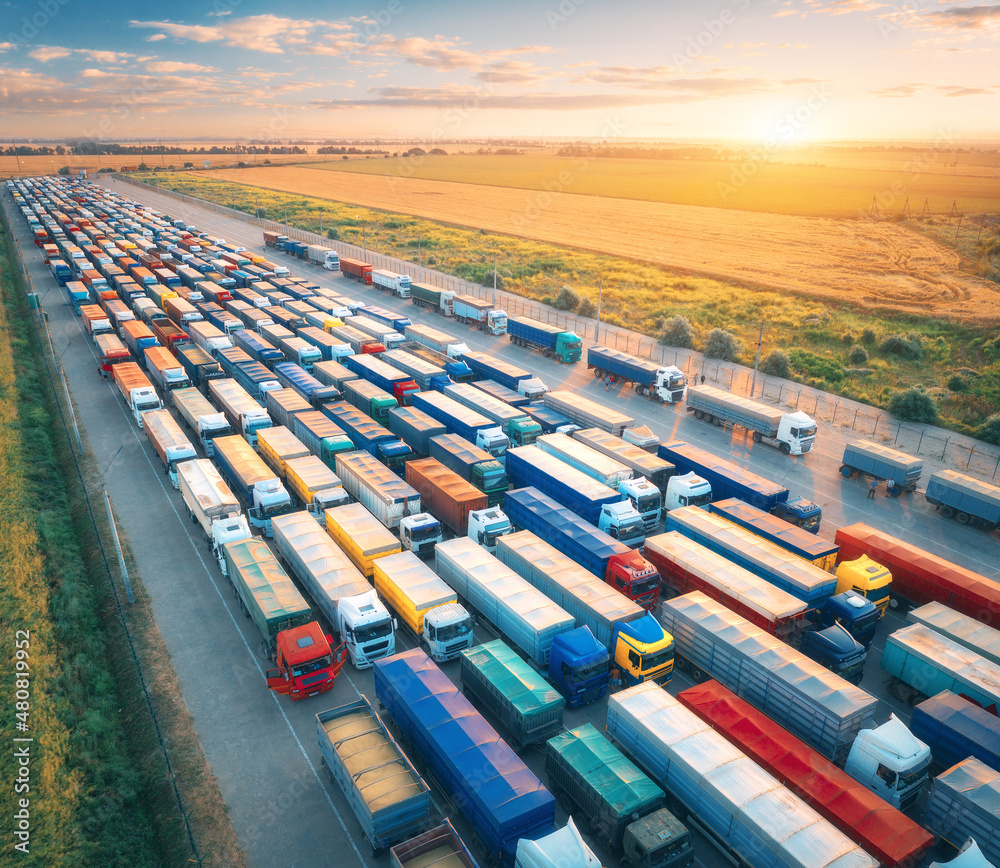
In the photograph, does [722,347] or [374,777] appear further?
[722,347]

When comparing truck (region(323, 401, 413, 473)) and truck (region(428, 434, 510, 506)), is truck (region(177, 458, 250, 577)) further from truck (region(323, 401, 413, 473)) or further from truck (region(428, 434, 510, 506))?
truck (region(428, 434, 510, 506))

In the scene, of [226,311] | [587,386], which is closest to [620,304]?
[587,386]

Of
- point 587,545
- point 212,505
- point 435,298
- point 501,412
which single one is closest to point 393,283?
point 435,298

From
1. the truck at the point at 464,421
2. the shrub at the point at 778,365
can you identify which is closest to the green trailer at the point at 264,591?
the truck at the point at 464,421

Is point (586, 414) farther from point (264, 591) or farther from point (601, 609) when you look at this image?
point (264, 591)

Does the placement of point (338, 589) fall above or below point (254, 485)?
below

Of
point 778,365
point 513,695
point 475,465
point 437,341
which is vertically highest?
point 437,341

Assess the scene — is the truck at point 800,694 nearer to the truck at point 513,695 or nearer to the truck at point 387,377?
the truck at point 513,695
